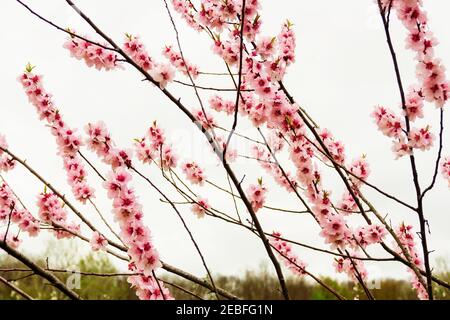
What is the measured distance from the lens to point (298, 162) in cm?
342

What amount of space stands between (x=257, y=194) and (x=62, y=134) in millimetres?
1500

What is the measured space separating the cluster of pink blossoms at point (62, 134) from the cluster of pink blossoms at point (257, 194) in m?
1.18

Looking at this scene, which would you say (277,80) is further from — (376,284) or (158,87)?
(376,284)

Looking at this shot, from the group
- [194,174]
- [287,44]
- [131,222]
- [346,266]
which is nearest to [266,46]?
[287,44]

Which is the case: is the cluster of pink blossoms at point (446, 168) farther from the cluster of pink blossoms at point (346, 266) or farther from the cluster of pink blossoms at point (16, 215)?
the cluster of pink blossoms at point (16, 215)

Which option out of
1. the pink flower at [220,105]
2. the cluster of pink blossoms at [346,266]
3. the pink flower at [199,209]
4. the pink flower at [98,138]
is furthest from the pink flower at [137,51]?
the cluster of pink blossoms at [346,266]

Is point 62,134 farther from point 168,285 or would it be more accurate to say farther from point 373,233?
Answer: point 168,285

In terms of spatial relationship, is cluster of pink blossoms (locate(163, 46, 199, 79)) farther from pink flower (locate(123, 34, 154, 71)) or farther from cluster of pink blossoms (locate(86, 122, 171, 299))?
cluster of pink blossoms (locate(86, 122, 171, 299))

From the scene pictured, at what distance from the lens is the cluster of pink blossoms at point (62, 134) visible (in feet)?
11.6

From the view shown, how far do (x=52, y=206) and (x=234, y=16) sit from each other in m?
1.87

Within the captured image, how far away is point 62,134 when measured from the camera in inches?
139
